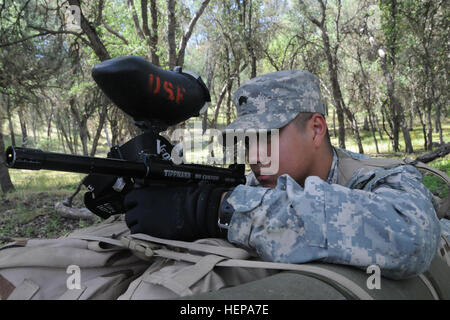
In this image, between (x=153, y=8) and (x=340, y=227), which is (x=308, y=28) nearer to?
(x=153, y=8)

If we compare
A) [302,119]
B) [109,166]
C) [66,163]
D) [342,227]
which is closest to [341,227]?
[342,227]

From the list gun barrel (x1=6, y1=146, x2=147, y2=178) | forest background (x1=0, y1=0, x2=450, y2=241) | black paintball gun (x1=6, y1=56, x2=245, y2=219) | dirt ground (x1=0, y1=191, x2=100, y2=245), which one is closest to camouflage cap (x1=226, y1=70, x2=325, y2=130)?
black paintball gun (x1=6, y1=56, x2=245, y2=219)

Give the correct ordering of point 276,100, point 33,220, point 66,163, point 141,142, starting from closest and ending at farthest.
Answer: point 66,163 → point 141,142 → point 276,100 → point 33,220

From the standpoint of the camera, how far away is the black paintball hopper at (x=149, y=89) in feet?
4.82

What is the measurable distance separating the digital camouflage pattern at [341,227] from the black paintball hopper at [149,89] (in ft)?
2.03

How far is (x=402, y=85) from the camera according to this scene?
2173 centimetres

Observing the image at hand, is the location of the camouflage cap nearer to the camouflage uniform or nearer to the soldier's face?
the soldier's face

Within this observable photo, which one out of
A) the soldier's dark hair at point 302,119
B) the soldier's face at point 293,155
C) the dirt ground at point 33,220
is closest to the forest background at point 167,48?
the dirt ground at point 33,220

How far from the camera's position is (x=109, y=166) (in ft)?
4.42

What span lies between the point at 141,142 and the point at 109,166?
1.03 feet

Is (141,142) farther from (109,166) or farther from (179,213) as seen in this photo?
(179,213)

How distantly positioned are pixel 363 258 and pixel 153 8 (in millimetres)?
8256

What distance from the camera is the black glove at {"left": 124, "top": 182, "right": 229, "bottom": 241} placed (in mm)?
1397

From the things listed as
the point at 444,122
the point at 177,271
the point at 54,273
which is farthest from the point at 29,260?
the point at 444,122
